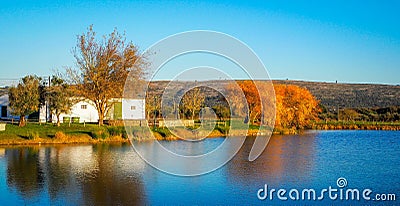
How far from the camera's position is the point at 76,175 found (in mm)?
18672

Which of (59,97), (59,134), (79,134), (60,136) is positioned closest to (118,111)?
(59,97)

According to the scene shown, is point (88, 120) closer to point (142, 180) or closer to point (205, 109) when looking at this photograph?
point (205, 109)

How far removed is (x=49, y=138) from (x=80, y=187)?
15455mm

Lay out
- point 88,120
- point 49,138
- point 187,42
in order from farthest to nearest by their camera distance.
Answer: point 88,120
point 49,138
point 187,42

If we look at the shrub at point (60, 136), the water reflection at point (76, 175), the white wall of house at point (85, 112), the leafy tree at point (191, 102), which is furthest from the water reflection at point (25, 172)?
the leafy tree at point (191, 102)

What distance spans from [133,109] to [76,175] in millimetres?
24441

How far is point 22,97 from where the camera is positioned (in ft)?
111

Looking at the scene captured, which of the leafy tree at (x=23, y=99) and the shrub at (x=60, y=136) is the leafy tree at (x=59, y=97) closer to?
the leafy tree at (x=23, y=99)

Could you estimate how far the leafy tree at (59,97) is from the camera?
35.1m

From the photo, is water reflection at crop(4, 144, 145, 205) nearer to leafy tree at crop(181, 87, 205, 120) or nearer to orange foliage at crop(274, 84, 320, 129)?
leafy tree at crop(181, 87, 205, 120)

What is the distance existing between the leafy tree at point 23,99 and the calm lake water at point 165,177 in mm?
6469

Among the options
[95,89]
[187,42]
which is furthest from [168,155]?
[95,89]

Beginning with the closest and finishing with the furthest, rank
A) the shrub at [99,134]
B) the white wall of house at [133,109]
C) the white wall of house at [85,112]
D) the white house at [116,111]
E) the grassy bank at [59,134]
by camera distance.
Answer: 1. the grassy bank at [59,134]
2. the shrub at [99,134]
3. the white wall of house at [85,112]
4. the white house at [116,111]
5. the white wall of house at [133,109]

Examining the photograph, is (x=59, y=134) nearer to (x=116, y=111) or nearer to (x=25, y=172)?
(x=25, y=172)
